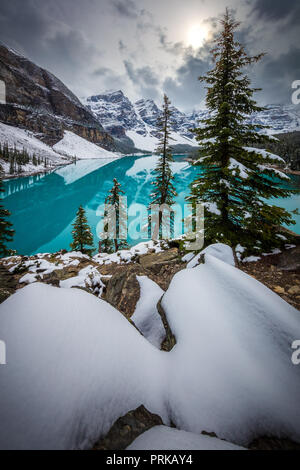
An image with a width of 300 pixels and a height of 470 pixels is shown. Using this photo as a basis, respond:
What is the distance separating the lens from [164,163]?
1455 centimetres

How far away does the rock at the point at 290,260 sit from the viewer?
5.64 m

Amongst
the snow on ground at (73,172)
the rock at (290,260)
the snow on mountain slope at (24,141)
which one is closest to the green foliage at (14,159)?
the snow on ground at (73,172)

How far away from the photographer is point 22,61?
17650 centimetres

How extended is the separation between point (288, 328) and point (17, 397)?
10.4ft

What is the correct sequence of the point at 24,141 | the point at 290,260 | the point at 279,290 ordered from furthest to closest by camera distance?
the point at 24,141 → the point at 290,260 → the point at 279,290

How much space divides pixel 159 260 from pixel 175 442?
6739 millimetres

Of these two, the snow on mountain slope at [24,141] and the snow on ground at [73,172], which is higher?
the snow on mountain slope at [24,141]

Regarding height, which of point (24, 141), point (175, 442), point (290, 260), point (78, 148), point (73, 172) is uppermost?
point (78, 148)

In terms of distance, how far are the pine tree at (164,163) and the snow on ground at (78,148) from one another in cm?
15570

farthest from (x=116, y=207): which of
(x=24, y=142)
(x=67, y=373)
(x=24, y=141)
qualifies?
(x=24, y=141)

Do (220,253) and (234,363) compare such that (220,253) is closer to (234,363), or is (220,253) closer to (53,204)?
(234,363)

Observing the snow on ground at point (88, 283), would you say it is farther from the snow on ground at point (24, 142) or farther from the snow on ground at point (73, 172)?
the snow on ground at point (24, 142)

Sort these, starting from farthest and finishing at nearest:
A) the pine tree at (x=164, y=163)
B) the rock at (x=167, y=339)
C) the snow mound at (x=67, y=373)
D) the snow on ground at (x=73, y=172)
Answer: the snow on ground at (x=73, y=172) < the pine tree at (x=164, y=163) < the rock at (x=167, y=339) < the snow mound at (x=67, y=373)
